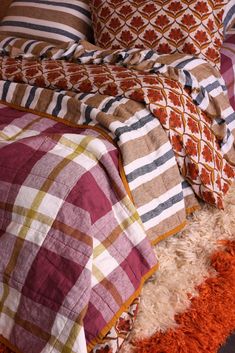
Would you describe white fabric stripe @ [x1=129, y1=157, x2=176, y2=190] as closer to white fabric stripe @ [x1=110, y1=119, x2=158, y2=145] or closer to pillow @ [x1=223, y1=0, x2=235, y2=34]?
white fabric stripe @ [x1=110, y1=119, x2=158, y2=145]

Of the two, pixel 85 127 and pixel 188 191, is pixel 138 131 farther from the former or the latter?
pixel 188 191

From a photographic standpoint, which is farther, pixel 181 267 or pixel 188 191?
pixel 188 191

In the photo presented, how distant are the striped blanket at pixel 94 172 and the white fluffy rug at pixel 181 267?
0.20 ft

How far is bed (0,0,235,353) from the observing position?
1215 mm

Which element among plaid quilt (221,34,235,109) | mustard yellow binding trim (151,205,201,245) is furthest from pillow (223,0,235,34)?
mustard yellow binding trim (151,205,201,245)

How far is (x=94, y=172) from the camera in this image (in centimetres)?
133

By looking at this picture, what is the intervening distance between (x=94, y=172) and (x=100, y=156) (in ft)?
0.18

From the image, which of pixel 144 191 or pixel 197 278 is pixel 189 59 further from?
pixel 197 278

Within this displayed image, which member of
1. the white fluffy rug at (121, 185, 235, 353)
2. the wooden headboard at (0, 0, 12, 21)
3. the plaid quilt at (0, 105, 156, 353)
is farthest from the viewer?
the wooden headboard at (0, 0, 12, 21)

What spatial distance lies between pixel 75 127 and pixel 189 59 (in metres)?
0.58

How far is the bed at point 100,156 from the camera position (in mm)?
1215

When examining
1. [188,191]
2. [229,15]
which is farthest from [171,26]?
[188,191]

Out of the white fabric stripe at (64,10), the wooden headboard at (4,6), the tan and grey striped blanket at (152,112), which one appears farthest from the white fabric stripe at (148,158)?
the wooden headboard at (4,6)

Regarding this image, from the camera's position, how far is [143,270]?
4.53ft
